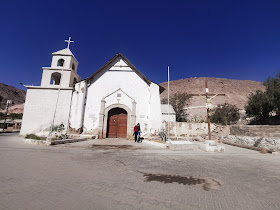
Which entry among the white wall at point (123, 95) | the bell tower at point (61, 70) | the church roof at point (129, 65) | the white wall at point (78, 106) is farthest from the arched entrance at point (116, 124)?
the bell tower at point (61, 70)

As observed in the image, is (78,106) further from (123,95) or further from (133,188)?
(133,188)

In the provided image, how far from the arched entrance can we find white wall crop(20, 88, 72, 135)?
4.56m

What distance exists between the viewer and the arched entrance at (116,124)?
50.5ft

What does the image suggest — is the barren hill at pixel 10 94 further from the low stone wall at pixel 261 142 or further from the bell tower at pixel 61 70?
the low stone wall at pixel 261 142

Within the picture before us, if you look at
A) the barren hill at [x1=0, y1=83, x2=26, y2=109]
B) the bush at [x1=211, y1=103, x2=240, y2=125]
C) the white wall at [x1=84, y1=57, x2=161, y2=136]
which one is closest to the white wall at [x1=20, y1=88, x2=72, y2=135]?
the white wall at [x1=84, y1=57, x2=161, y2=136]

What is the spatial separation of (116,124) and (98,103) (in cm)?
312

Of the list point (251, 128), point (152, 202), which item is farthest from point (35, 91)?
point (251, 128)

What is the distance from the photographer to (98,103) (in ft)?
51.0

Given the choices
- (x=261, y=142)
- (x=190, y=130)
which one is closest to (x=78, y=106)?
(x=190, y=130)

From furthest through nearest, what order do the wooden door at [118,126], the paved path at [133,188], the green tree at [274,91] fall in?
the green tree at [274,91], the wooden door at [118,126], the paved path at [133,188]

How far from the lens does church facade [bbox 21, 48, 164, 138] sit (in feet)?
48.7

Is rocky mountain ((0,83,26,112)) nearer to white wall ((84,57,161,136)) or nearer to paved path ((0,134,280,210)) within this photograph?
white wall ((84,57,161,136))

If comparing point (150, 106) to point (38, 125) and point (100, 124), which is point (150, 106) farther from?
point (38, 125)

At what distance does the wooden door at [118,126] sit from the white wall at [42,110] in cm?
473
